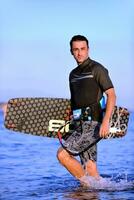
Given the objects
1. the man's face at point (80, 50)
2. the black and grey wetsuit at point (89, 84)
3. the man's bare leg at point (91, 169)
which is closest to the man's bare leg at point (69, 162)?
the man's bare leg at point (91, 169)

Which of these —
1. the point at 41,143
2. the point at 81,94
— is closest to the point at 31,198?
the point at 81,94

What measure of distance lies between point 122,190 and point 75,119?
81 cm

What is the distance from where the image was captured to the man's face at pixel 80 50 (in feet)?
19.2

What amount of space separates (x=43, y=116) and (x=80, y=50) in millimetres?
1513

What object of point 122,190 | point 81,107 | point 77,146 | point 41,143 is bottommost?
point 41,143

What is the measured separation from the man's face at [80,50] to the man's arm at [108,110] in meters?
0.41

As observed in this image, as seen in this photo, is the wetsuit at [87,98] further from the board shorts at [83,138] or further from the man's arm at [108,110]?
the man's arm at [108,110]

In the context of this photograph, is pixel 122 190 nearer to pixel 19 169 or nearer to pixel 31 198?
pixel 31 198

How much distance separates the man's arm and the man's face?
0.41 metres

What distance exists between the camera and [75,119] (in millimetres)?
6020

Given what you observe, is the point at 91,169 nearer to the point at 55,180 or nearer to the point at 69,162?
the point at 69,162

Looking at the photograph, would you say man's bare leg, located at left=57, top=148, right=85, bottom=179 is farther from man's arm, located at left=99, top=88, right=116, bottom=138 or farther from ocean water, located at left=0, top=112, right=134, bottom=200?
man's arm, located at left=99, top=88, right=116, bottom=138

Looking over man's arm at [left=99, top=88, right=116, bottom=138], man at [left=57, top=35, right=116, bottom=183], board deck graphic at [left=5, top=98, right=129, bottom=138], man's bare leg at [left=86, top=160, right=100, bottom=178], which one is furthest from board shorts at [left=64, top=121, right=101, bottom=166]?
board deck graphic at [left=5, top=98, right=129, bottom=138]

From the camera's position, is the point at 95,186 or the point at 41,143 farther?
the point at 41,143
